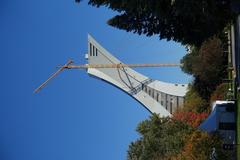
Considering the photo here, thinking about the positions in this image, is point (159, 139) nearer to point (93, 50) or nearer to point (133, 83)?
point (133, 83)

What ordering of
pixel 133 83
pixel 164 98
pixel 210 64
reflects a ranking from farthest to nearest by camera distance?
pixel 133 83 → pixel 164 98 → pixel 210 64

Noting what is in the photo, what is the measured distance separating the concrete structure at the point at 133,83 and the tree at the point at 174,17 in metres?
74.7

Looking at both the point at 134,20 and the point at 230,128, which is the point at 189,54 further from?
the point at 134,20

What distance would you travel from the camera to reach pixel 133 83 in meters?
105

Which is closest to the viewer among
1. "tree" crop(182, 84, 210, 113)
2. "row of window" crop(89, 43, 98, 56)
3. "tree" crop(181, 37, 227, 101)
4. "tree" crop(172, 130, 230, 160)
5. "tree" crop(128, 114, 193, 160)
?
"tree" crop(172, 130, 230, 160)

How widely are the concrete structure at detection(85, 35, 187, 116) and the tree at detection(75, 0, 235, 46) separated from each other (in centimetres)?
7468

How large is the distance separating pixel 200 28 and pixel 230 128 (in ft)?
35.2

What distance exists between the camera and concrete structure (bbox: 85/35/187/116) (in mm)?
102188

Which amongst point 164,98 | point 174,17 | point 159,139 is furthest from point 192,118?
point 164,98

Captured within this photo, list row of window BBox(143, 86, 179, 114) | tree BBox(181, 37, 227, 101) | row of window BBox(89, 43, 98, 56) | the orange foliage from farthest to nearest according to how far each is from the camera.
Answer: row of window BBox(89, 43, 98, 56) → row of window BBox(143, 86, 179, 114) → the orange foliage → tree BBox(181, 37, 227, 101)

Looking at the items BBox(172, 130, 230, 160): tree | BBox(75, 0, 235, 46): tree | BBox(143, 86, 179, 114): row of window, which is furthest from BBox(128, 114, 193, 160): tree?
BBox(143, 86, 179, 114): row of window

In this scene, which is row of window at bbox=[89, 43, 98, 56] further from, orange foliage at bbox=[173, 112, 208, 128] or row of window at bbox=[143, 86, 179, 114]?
orange foliage at bbox=[173, 112, 208, 128]

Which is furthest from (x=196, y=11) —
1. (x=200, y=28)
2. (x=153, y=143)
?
(x=153, y=143)

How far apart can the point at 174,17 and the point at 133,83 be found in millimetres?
79561
